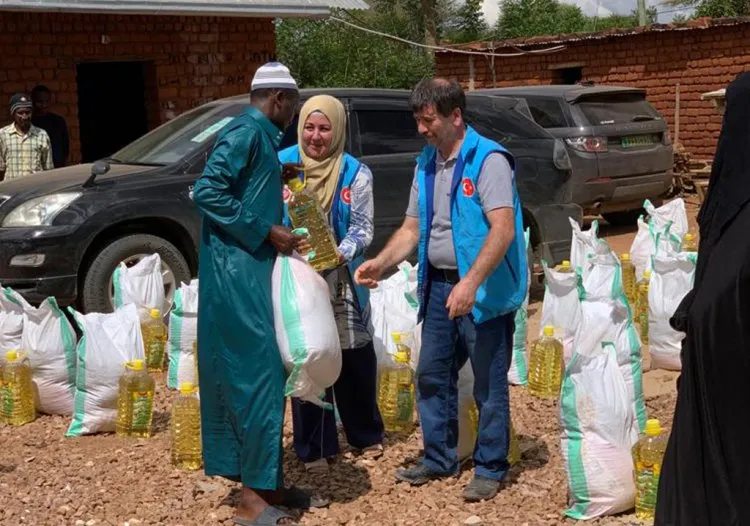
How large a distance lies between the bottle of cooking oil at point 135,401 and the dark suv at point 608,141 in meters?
8.01

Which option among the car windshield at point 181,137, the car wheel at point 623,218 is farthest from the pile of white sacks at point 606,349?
the car wheel at point 623,218

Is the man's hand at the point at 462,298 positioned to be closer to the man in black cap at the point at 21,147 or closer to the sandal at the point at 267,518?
the sandal at the point at 267,518

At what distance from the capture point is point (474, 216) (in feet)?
14.9

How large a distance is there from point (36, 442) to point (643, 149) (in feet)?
31.6

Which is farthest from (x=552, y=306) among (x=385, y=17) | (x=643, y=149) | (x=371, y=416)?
(x=385, y=17)

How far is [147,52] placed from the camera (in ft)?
40.6

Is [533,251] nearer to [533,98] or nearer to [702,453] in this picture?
[533,98]

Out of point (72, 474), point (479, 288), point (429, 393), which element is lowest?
point (72, 474)

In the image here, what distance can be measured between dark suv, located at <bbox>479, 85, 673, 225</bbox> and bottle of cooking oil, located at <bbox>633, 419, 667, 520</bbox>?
8.64 m

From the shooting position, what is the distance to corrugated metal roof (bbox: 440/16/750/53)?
16.6m

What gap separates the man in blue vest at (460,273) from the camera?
4.48 m

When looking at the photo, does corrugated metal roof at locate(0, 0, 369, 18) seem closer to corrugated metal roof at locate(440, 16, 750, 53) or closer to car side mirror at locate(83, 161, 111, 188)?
car side mirror at locate(83, 161, 111, 188)

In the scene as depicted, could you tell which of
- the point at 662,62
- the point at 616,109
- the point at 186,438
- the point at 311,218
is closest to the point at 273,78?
the point at 311,218

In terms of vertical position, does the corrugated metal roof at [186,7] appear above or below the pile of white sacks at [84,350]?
above
